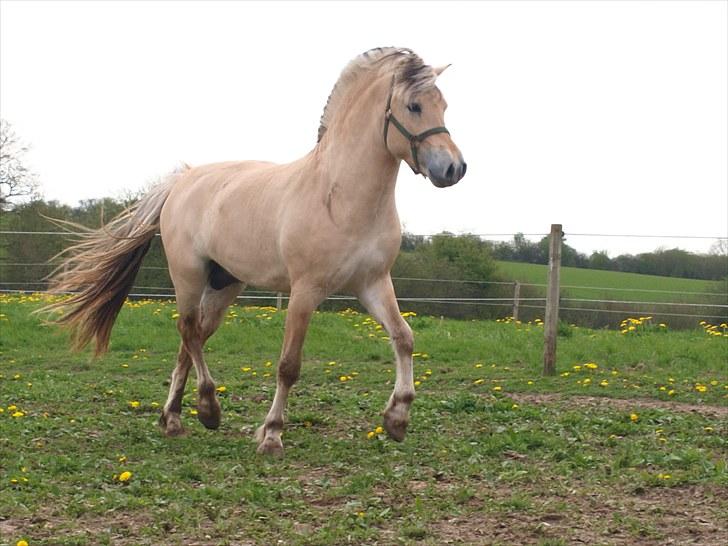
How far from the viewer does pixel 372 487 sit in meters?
4.59

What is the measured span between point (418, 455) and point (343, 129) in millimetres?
2055

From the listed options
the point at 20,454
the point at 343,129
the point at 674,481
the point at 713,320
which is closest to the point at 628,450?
the point at 674,481

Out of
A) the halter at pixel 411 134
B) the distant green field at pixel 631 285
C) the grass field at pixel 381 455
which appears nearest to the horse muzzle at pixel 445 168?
the halter at pixel 411 134

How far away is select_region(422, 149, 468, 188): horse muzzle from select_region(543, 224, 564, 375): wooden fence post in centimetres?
483

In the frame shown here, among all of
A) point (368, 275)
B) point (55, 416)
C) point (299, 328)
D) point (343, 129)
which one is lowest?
point (55, 416)

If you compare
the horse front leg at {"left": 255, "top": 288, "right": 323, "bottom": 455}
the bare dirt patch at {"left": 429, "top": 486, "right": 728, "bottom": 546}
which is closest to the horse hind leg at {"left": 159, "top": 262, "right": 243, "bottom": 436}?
the horse front leg at {"left": 255, "top": 288, "right": 323, "bottom": 455}

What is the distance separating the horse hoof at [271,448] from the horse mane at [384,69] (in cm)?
199

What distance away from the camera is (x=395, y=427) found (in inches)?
214

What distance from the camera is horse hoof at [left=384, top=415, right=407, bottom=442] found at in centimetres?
543

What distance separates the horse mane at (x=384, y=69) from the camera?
17.1 feet

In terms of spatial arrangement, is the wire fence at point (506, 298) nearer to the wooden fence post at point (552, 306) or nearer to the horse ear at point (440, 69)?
the wooden fence post at point (552, 306)

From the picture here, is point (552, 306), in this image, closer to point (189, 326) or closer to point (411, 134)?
point (189, 326)

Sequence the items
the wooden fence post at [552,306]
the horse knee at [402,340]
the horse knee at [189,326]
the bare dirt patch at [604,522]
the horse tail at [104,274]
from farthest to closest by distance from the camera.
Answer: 1. the wooden fence post at [552,306]
2. the horse tail at [104,274]
3. the horse knee at [189,326]
4. the horse knee at [402,340]
5. the bare dirt patch at [604,522]

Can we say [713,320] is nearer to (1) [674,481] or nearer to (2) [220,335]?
(2) [220,335]
